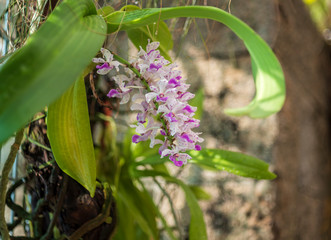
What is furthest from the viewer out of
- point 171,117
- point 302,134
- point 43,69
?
point 302,134

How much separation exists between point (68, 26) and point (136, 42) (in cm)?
25

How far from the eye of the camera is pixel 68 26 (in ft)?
1.04

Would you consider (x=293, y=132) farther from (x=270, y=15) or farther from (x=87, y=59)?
(x=87, y=59)

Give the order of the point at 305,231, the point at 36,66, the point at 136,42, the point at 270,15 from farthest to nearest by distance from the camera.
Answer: the point at 305,231
the point at 270,15
the point at 136,42
the point at 36,66

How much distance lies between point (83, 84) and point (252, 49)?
208mm

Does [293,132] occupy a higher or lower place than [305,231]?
higher

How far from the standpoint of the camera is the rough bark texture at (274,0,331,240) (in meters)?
1.06

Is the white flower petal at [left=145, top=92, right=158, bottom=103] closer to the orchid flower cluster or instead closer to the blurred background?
the orchid flower cluster

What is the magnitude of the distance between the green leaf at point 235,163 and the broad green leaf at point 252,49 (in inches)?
9.4

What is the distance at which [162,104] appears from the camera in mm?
421

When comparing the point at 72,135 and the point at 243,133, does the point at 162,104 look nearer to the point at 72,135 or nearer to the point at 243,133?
the point at 72,135

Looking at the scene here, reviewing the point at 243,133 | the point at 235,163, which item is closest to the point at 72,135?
the point at 235,163

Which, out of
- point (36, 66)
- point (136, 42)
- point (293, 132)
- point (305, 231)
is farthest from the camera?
point (305, 231)

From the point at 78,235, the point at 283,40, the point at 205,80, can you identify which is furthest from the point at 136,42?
the point at 283,40
